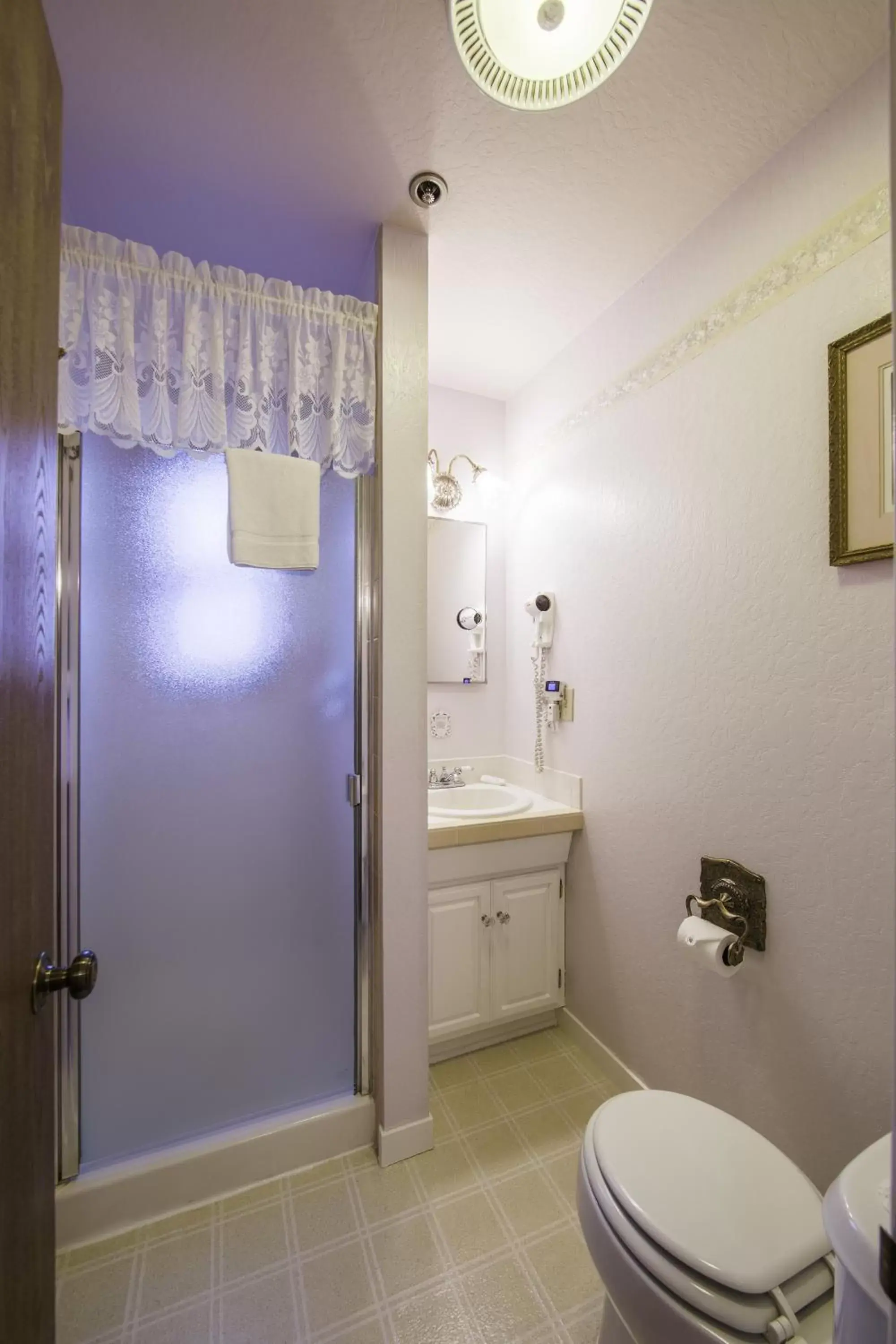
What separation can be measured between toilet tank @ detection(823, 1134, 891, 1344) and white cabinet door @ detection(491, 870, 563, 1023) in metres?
1.44

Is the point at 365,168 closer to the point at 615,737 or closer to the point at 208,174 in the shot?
the point at 208,174

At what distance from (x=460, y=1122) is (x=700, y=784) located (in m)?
1.27

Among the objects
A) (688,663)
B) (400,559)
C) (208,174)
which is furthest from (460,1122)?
(208,174)

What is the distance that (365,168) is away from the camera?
4.38 feet

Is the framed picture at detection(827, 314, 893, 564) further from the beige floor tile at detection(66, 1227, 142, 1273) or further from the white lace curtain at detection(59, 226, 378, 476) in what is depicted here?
the beige floor tile at detection(66, 1227, 142, 1273)

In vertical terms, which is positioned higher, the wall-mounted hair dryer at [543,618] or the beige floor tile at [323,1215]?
the wall-mounted hair dryer at [543,618]

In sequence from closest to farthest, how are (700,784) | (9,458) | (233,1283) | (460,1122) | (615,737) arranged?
(9,458), (233,1283), (700,784), (460,1122), (615,737)

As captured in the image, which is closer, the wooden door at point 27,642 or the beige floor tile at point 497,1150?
the wooden door at point 27,642

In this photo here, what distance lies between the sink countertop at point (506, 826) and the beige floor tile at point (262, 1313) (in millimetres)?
1024

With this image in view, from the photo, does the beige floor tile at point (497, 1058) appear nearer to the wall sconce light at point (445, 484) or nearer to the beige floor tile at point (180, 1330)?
the beige floor tile at point (180, 1330)

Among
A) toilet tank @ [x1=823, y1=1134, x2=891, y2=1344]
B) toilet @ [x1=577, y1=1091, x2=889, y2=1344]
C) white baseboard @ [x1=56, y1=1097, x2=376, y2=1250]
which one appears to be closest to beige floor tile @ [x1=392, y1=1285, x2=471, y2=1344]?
toilet @ [x1=577, y1=1091, x2=889, y2=1344]

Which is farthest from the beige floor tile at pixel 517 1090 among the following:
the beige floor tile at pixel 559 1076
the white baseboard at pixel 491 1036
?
the white baseboard at pixel 491 1036

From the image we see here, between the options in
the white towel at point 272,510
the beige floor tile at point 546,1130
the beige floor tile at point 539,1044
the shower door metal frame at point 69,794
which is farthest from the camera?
the beige floor tile at point 539,1044

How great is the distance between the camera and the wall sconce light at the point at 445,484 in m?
2.38
